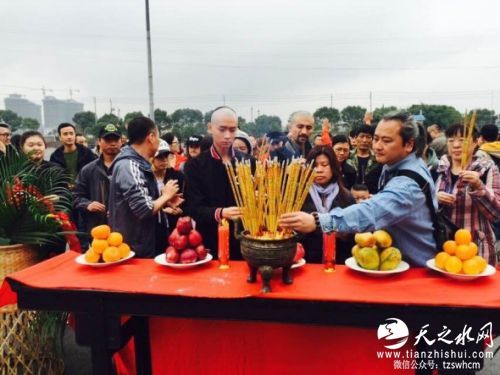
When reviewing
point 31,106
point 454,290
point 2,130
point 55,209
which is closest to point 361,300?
point 454,290

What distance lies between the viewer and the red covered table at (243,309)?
1.69m

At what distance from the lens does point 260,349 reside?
2.23 metres

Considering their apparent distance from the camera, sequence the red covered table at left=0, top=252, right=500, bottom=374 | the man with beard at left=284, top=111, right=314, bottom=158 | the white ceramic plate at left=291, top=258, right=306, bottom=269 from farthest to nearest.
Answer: the man with beard at left=284, top=111, right=314, bottom=158
the white ceramic plate at left=291, top=258, right=306, bottom=269
the red covered table at left=0, top=252, right=500, bottom=374

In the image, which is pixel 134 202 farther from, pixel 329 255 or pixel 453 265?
pixel 453 265

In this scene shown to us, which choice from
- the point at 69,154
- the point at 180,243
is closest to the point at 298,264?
the point at 180,243

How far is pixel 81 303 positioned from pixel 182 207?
1.20 m

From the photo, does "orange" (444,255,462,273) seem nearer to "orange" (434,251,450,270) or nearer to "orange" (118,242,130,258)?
"orange" (434,251,450,270)

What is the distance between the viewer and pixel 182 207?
3023 millimetres

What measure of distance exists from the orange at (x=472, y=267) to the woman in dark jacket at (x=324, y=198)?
2.85 ft

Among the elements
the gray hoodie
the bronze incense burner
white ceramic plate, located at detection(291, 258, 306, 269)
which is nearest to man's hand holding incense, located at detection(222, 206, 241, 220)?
the bronze incense burner

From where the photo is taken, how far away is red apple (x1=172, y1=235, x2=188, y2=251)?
2.09 metres

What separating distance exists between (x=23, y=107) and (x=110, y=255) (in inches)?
4561

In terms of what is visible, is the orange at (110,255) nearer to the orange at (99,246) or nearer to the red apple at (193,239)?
the orange at (99,246)

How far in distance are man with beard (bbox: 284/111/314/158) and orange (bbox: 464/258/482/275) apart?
6.42ft
